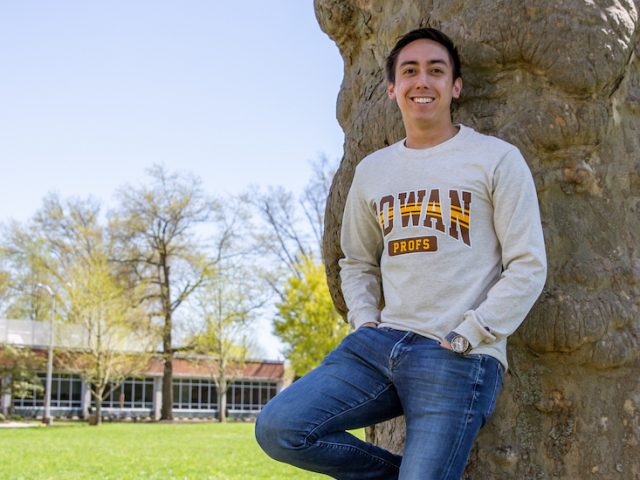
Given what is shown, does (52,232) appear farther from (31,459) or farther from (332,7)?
(332,7)

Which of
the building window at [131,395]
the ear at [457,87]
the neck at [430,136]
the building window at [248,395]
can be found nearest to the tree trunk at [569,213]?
the ear at [457,87]

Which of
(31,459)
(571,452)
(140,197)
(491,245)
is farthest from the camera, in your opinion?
(140,197)

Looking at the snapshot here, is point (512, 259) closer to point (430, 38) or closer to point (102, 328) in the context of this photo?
point (430, 38)

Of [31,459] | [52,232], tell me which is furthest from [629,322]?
[52,232]

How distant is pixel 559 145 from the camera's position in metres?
3.21

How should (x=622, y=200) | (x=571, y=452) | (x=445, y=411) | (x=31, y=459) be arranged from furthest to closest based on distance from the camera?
1. (x=31, y=459)
2. (x=622, y=200)
3. (x=571, y=452)
4. (x=445, y=411)

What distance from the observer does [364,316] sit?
295 centimetres

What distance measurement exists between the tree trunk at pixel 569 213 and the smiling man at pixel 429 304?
1.21 ft

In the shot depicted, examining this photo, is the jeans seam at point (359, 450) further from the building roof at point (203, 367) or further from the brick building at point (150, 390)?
the brick building at point (150, 390)

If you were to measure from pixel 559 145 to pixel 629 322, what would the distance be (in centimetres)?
77

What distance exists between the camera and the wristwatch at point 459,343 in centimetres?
255

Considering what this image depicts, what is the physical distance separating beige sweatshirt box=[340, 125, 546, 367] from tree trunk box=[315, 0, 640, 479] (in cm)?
44

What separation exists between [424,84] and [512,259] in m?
0.74

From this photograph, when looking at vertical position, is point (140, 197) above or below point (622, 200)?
above
